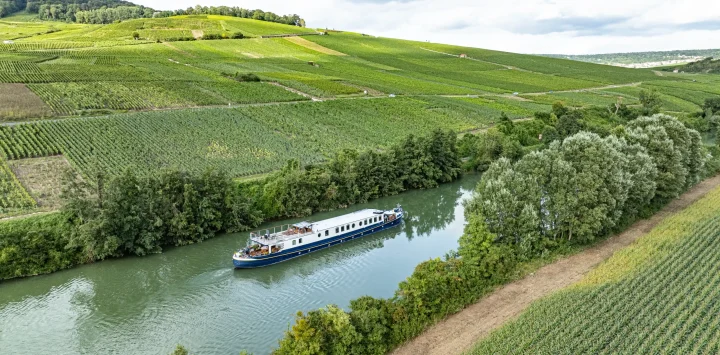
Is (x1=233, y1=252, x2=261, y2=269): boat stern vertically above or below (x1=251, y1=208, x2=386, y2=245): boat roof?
below

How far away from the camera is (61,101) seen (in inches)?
2990

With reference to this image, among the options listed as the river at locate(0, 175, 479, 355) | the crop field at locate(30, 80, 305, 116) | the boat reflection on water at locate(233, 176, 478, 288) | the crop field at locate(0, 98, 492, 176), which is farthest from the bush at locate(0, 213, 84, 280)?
the crop field at locate(30, 80, 305, 116)

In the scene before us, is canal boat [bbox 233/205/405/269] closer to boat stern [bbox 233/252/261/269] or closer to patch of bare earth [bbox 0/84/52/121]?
boat stern [bbox 233/252/261/269]

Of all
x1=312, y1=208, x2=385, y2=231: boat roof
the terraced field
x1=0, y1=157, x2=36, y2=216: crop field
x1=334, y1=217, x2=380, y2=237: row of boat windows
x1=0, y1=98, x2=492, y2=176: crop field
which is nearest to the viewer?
x1=0, y1=157, x2=36, y2=216: crop field

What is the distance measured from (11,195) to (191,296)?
2544 cm

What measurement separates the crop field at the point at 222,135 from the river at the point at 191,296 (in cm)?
1901

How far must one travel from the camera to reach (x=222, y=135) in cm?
7150

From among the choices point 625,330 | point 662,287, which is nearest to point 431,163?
point 662,287

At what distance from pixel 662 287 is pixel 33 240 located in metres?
47.8

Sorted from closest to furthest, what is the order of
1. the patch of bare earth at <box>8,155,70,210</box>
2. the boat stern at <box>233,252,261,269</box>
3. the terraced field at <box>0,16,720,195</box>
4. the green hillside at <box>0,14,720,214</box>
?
the boat stern at <box>233,252,261,269</box> → the patch of bare earth at <box>8,155,70,210</box> → the terraced field at <box>0,16,720,195</box> → the green hillside at <box>0,14,720,214</box>

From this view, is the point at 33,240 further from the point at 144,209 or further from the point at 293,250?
the point at 293,250

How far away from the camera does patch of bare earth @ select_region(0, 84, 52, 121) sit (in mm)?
67812

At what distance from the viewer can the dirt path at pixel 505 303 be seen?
2795 cm

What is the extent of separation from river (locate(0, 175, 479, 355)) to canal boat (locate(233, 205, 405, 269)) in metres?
0.86
